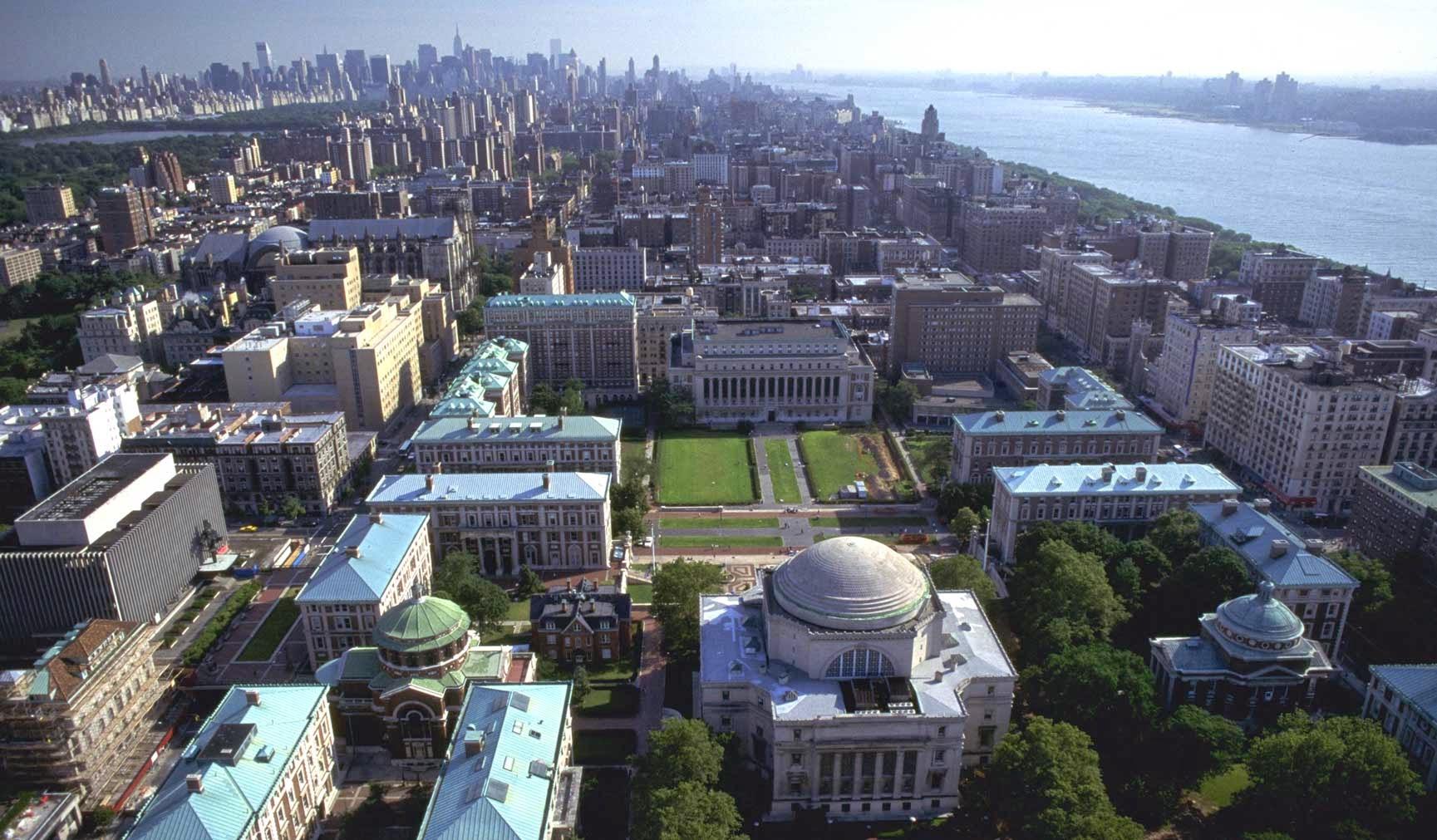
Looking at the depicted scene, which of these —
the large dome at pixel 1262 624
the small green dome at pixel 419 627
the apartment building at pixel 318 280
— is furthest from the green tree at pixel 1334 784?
the apartment building at pixel 318 280

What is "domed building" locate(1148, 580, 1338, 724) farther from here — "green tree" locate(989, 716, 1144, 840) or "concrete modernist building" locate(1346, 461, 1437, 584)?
"concrete modernist building" locate(1346, 461, 1437, 584)

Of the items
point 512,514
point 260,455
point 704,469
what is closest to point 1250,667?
point 512,514

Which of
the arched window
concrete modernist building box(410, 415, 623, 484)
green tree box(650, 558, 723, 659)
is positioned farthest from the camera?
concrete modernist building box(410, 415, 623, 484)

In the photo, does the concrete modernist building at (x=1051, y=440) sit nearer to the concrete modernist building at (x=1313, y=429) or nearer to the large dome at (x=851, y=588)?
the concrete modernist building at (x=1313, y=429)

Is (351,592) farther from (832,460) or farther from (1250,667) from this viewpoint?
(832,460)

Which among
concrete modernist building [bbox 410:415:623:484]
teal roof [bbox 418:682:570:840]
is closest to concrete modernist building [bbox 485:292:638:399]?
concrete modernist building [bbox 410:415:623:484]

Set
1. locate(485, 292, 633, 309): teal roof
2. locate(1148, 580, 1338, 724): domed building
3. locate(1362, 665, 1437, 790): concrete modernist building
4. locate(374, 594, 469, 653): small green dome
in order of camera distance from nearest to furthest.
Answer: locate(1362, 665, 1437, 790): concrete modernist building, locate(374, 594, 469, 653): small green dome, locate(1148, 580, 1338, 724): domed building, locate(485, 292, 633, 309): teal roof

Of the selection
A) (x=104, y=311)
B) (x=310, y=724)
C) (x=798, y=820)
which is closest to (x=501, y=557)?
(x=310, y=724)
